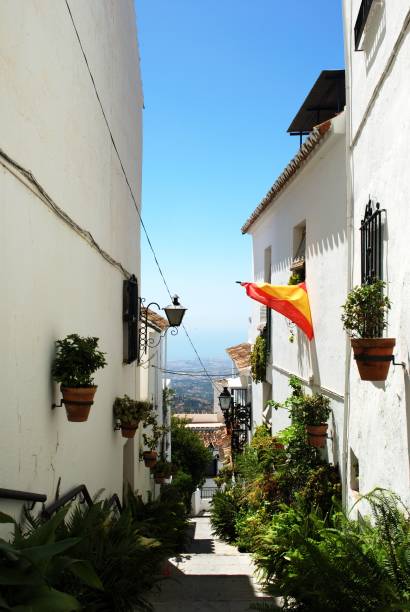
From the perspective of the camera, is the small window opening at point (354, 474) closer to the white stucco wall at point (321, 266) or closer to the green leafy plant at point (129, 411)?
the white stucco wall at point (321, 266)

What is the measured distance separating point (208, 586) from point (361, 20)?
609 centimetres

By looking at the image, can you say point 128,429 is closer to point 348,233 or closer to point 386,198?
point 348,233

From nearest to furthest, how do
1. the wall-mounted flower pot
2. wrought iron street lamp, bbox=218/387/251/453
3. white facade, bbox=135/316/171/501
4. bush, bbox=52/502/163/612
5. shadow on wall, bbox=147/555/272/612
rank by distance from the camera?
bush, bbox=52/502/163/612, shadow on wall, bbox=147/555/272/612, white facade, bbox=135/316/171/501, the wall-mounted flower pot, wrought iron street lamp, bbox=218/387/251/453

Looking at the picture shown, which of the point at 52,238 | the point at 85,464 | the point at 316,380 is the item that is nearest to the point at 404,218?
the point at 52,238

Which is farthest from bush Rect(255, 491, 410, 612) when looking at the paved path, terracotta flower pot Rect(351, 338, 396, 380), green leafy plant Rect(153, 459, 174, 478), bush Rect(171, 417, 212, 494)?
bush Rect(171, 417, 212, 494)

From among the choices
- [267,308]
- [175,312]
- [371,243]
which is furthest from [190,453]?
[371,243]

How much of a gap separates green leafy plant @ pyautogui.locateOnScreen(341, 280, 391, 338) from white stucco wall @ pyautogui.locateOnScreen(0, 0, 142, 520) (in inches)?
90.6

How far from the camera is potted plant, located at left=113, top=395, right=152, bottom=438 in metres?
8.00

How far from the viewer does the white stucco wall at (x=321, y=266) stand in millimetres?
7688

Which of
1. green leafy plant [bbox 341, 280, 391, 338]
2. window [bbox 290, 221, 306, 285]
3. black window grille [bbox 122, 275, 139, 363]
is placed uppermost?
window [bbox 290, 221, 306, 285]

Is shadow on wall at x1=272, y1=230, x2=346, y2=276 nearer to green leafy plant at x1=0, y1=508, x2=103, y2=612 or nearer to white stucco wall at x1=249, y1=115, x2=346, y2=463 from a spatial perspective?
white stucco wall at x1=249, y1=115, x2=346, y2=463

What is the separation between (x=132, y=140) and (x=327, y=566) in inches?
333

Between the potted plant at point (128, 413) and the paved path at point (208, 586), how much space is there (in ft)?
6.24

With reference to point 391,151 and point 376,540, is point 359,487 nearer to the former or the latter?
point 376,540
